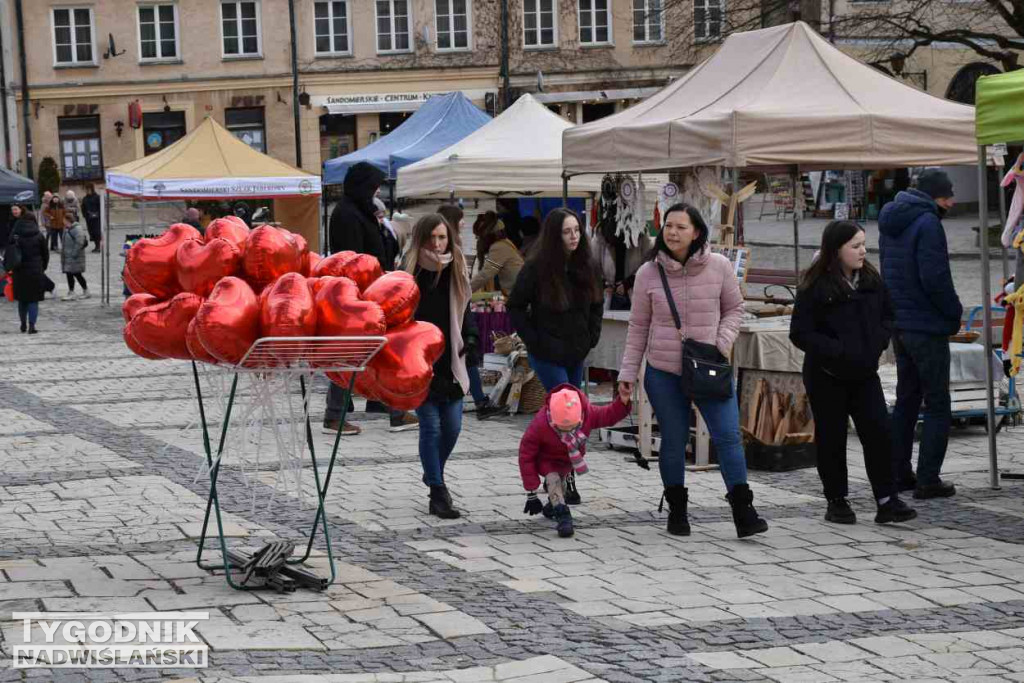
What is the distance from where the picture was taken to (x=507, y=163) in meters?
16.4

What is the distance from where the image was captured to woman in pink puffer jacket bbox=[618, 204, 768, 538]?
26.4 feet

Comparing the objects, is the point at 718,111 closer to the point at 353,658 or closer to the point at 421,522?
the point at 421,522

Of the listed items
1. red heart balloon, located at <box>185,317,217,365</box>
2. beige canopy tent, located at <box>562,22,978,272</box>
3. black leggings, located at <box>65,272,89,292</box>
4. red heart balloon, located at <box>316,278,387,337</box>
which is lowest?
black leggings, located at <box>65,272,89,292</box>

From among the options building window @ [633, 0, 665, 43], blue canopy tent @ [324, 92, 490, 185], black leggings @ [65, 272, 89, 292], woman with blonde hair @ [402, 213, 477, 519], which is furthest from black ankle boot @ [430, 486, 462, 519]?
building window @ [633, 0, 665, 43]

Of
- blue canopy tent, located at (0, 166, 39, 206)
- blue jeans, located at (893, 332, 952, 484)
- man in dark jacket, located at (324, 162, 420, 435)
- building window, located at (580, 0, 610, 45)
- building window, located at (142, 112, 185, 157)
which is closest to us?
blue jeans, located at (893, 332, 952, 484)

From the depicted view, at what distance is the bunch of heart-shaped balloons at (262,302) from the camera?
6344 mm

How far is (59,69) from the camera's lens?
159 feet

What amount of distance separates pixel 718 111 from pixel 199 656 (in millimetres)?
6273

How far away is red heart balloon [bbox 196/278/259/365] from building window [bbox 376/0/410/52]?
43.9 m

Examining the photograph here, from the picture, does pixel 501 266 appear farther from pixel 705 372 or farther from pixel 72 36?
pixel 72 36

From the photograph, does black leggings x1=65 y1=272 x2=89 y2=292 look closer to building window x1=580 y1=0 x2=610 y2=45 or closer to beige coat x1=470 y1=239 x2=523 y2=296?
beige coat x1=470 y1=239 x2=523 y2=296

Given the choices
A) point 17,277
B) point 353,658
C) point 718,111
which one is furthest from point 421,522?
point 17,277

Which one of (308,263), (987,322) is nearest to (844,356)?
(987,322)

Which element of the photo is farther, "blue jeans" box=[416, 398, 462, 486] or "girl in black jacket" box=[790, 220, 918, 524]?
"blue jeans" box=[416, 398, 462, 486]
